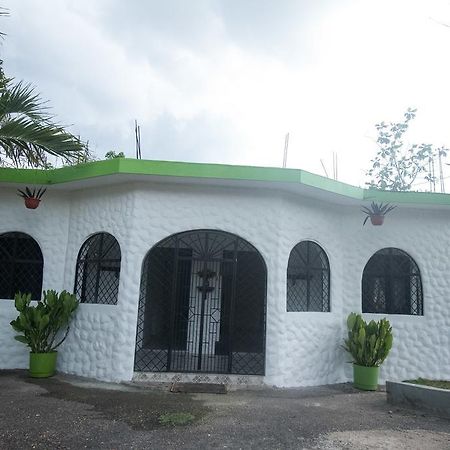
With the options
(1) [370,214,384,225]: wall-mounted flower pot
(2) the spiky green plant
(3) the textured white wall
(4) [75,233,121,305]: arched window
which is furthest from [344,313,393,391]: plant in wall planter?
(2) the spiky green plant

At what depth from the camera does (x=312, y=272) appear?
718cm

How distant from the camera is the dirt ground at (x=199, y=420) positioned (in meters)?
3.93

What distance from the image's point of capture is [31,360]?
21.0 feet

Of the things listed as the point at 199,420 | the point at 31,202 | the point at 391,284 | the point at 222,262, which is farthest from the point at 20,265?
the point at 391,284

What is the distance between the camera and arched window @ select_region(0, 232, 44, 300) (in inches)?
290

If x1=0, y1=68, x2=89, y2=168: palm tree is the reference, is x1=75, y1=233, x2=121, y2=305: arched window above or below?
below

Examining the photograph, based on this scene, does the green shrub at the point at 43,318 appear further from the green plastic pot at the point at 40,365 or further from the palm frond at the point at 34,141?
the palm frond at the point at 34,141

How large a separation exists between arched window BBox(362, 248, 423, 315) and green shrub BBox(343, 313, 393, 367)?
903 mm

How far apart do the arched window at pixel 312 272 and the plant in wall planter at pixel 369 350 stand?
30.8 inches

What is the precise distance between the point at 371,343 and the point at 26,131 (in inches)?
232

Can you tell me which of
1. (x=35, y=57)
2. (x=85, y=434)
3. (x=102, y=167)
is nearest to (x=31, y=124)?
(x=102, y=167)

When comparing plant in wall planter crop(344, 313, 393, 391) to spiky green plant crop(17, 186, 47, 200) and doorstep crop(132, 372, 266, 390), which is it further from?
spiky green plant crop(17, 186, 47, 200)

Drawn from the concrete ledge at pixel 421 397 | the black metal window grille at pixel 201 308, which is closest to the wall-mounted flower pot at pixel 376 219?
the black metal window grille at pixel 201 308

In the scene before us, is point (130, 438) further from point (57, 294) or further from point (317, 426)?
point (57, 294)
